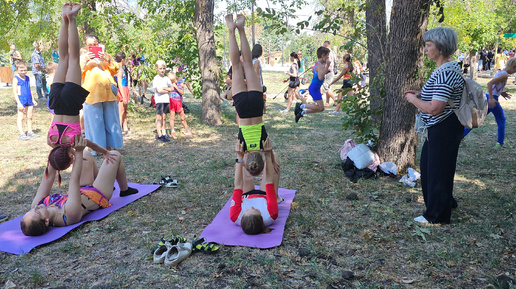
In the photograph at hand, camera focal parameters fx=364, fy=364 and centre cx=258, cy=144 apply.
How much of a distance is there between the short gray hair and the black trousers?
0.66 m

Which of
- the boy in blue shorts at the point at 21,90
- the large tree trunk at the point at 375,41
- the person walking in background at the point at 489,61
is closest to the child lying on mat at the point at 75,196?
the large tree trunk at the point at 375,41

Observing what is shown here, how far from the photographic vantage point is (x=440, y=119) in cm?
375

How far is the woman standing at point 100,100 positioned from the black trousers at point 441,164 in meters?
5.20

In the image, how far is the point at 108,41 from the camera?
32.1 feet

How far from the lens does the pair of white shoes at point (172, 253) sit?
3.37m

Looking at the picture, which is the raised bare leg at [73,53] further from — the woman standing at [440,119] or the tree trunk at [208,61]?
the tree trunk at [208,61]

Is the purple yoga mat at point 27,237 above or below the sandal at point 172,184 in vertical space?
below

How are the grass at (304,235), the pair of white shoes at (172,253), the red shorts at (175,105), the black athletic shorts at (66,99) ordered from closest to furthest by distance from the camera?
the grass at (304,235), the pair of white shoes at (172,253), the black athletic shorts at (66,99), the red shorts at (175,105)

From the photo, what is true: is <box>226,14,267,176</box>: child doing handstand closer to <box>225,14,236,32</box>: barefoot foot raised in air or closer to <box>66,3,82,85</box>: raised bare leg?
<box>225,14,236,32</box>: barefoot foot raised in air

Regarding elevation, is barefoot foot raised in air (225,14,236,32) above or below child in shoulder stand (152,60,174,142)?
above

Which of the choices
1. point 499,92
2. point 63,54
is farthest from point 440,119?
point 63,54

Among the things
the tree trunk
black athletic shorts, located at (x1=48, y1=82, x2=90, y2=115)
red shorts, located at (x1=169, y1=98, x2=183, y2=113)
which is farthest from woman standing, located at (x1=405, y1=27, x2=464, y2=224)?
the tree trunk

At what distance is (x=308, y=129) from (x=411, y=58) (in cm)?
457

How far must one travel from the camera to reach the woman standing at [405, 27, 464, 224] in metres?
3.64
